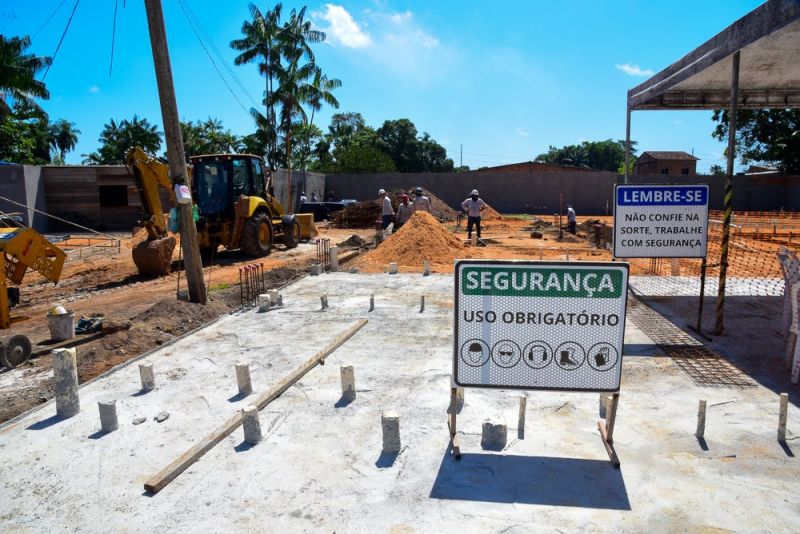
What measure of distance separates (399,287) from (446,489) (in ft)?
24.0

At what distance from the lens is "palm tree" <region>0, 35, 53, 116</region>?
23047 mm

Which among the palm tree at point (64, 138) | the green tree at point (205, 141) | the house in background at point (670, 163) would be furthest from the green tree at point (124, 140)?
the house in background at point (670, 163)

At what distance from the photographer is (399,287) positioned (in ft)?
36.4

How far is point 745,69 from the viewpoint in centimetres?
927

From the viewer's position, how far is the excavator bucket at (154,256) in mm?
13594

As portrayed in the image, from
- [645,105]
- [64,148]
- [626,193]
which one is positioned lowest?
[626,193]

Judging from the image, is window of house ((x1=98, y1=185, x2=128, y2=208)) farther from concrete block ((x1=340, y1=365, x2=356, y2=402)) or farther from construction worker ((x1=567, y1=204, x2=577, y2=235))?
concrete block ((x1=340, y1=365, x2=356, y2=402))

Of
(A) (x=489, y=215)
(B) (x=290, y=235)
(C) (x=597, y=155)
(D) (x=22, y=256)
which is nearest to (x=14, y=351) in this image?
(D) (x=22, y=256)

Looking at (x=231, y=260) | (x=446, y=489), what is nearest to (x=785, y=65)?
(x=446, y=489)

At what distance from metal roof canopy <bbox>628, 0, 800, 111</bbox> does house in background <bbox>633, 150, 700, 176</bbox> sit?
2272 inches

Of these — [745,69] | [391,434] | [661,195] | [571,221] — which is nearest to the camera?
[391,434]

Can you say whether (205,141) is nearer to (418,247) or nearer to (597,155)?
(418,247)

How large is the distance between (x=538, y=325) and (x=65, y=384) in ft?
14.3

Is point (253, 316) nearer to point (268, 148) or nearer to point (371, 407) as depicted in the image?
point (371, 407)
